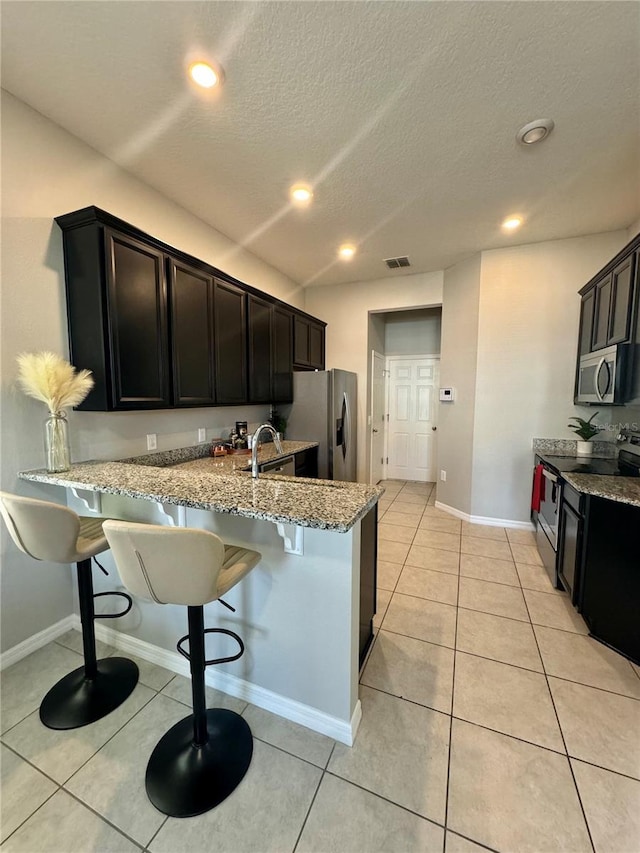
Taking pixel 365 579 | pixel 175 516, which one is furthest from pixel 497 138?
pixel 175 516

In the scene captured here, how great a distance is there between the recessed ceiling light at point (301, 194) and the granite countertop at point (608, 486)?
110 inches

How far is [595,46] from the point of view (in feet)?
4.90

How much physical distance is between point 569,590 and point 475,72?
10.1 feet

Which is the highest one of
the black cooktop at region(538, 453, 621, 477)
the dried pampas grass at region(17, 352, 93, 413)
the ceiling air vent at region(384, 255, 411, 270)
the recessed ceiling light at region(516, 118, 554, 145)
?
the ceiling air vent at region(384, 255, 411, 270)

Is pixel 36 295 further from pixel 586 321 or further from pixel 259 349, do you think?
pixel 586 321

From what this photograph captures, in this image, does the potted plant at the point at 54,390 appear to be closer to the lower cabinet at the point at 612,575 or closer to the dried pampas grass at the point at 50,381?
the dried pampas grass at the point at 50,381

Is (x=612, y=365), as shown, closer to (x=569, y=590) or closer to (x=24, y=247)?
(x=569, y=590)

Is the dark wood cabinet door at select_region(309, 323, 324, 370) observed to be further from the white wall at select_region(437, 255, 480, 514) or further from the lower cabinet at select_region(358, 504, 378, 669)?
the lower cabinet at select_region(358, 504, 378, 669)

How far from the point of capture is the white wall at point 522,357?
10.9ft

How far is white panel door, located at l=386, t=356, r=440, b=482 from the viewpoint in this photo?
17.8 ft

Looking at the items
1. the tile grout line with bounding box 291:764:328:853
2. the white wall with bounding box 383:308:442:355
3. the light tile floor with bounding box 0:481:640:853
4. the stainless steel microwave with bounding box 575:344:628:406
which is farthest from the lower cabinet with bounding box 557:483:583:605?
the white wall with bounding box 383:308:442:355

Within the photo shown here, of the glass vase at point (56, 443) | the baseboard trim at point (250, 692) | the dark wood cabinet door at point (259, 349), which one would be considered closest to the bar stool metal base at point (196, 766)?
the baseboard trim at point (250, 692)

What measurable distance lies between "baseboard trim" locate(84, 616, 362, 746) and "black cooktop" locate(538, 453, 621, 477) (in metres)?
2.14

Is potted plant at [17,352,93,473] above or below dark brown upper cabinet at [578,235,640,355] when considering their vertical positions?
below
